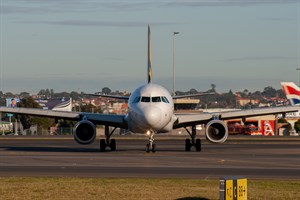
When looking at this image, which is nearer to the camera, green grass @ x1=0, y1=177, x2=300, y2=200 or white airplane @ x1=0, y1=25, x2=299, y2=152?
green grass @ x1=0, y1=177, x2=300, y2=200

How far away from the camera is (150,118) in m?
41.8

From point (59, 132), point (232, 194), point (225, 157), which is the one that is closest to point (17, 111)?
point (225, 157)

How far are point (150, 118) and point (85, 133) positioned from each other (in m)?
5.56

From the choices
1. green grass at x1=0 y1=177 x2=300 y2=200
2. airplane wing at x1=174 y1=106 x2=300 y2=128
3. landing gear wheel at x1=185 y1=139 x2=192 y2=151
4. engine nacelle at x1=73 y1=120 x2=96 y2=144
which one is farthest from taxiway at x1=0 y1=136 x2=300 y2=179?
landing gear wheel at x1=185 y1=139 x2=192 y2=151

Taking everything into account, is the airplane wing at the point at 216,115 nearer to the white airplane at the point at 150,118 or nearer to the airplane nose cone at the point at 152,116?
the white airplane at the point at 150,118

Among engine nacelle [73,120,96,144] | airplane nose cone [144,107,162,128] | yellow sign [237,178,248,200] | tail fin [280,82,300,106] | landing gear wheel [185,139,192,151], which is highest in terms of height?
tail fin [280,82,300,106]

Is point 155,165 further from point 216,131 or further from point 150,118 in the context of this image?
point 216,131

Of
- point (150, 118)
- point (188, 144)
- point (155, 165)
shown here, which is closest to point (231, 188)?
point (155, 165)

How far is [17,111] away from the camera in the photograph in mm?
48531

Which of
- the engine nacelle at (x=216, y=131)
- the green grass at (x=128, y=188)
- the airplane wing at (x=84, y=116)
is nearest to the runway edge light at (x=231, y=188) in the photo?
the green grass at (x=128, y=188)

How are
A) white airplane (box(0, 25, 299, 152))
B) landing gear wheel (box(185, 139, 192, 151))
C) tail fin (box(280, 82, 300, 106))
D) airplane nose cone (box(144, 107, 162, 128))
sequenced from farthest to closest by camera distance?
tail fin (box(280, 82, 300, 106))
landing gear wheel (box(185, 139, 192, 151))
white airplane (box(0, 25, 299, 152))
airplane nose cone (box(144, 107, 162, 128))

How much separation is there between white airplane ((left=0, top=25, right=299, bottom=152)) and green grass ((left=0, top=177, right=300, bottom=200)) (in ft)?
50.3

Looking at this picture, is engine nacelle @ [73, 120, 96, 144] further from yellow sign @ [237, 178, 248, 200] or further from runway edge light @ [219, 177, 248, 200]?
runway edge light @ [219, 177, 248, 200]

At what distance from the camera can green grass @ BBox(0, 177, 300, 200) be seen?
73.7 feet
